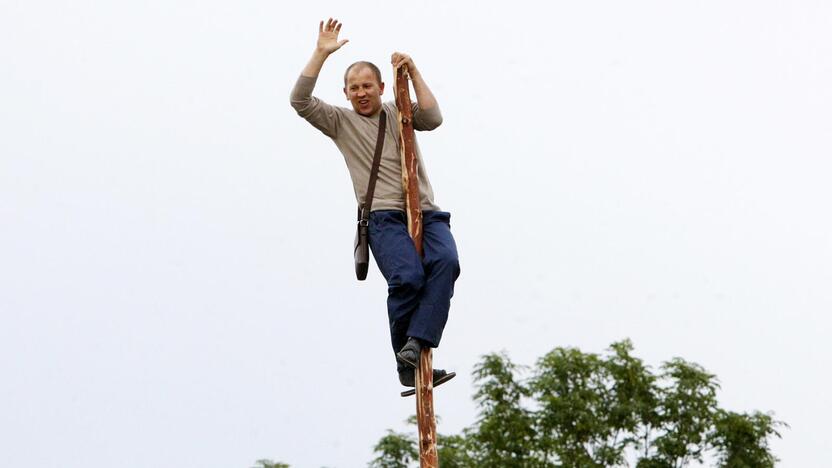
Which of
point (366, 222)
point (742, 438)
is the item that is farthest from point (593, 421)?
point (366, 222)

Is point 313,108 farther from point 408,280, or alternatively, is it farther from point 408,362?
point 408,362

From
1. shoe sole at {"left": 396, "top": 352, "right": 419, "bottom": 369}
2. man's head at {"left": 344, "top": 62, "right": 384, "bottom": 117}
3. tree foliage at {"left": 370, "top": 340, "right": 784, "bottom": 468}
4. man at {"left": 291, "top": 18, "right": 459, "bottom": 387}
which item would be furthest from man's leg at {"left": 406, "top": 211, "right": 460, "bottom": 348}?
tree foliage at {"left": 370, "top": 340, "right": 784, "bottom": 468}

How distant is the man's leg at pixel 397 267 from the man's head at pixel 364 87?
24.6 inches

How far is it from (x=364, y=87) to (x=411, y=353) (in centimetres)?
157

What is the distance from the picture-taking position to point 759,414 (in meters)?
26.5

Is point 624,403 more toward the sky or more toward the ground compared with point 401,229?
more toward the sky

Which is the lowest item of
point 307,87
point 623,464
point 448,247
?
point 448,247

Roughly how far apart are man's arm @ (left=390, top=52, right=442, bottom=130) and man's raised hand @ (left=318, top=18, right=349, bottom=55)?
0.35 m

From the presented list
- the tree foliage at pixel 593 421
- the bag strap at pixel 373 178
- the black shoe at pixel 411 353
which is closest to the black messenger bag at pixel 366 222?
the bag strap at pixel 373 178

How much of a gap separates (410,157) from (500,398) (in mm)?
18941

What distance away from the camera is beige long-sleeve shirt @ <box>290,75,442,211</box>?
8867 mm

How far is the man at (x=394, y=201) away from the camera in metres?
8.62

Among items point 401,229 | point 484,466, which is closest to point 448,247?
point 401,229

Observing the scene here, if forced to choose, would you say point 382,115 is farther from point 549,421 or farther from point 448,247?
point 549,421
